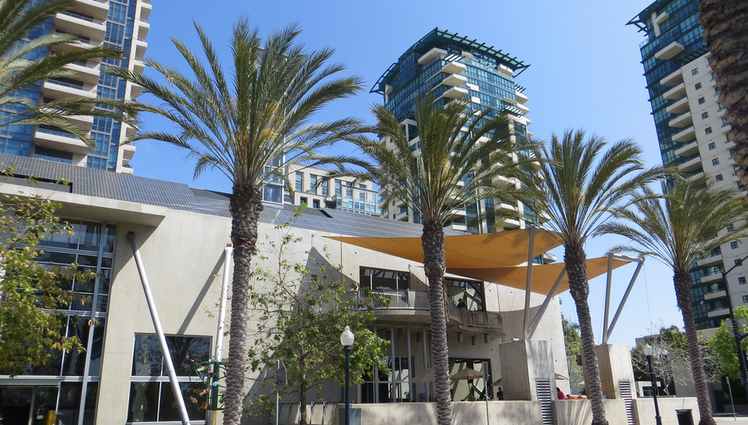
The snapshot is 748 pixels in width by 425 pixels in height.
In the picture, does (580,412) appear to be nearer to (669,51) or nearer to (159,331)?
(159,331)

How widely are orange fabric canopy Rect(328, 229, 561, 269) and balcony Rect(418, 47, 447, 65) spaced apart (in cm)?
7147

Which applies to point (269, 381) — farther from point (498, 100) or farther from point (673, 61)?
point (673, 61)

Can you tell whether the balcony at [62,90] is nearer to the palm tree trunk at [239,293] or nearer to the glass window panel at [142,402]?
the glass window panel at [142,402]

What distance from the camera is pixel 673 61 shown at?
9481 cm

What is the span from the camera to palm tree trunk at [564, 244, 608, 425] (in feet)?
70.1

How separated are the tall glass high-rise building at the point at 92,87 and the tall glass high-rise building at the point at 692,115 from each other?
72.6 meters

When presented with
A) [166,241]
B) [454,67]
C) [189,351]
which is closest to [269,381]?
[189,351]

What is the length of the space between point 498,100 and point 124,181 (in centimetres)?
7983

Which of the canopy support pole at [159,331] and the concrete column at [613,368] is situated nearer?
the canopy support pole at [159,331]

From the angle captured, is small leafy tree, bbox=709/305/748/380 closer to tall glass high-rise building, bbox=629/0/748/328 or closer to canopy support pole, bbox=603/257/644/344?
tall glass high-rise building, bbox=629/0/748/328

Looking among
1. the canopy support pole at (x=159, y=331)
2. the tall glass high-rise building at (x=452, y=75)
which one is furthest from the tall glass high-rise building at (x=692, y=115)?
the canopy support pole at (x=159, y=331)

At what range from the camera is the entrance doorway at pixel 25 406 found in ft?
59.5

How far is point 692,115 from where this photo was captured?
290 ft

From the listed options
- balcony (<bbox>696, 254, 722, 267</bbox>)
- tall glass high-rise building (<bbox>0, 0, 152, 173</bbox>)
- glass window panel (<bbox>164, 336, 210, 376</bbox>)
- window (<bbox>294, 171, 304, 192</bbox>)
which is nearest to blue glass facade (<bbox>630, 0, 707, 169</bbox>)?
balcony (<bbox>696, 254, 722, 267</bbox>)
